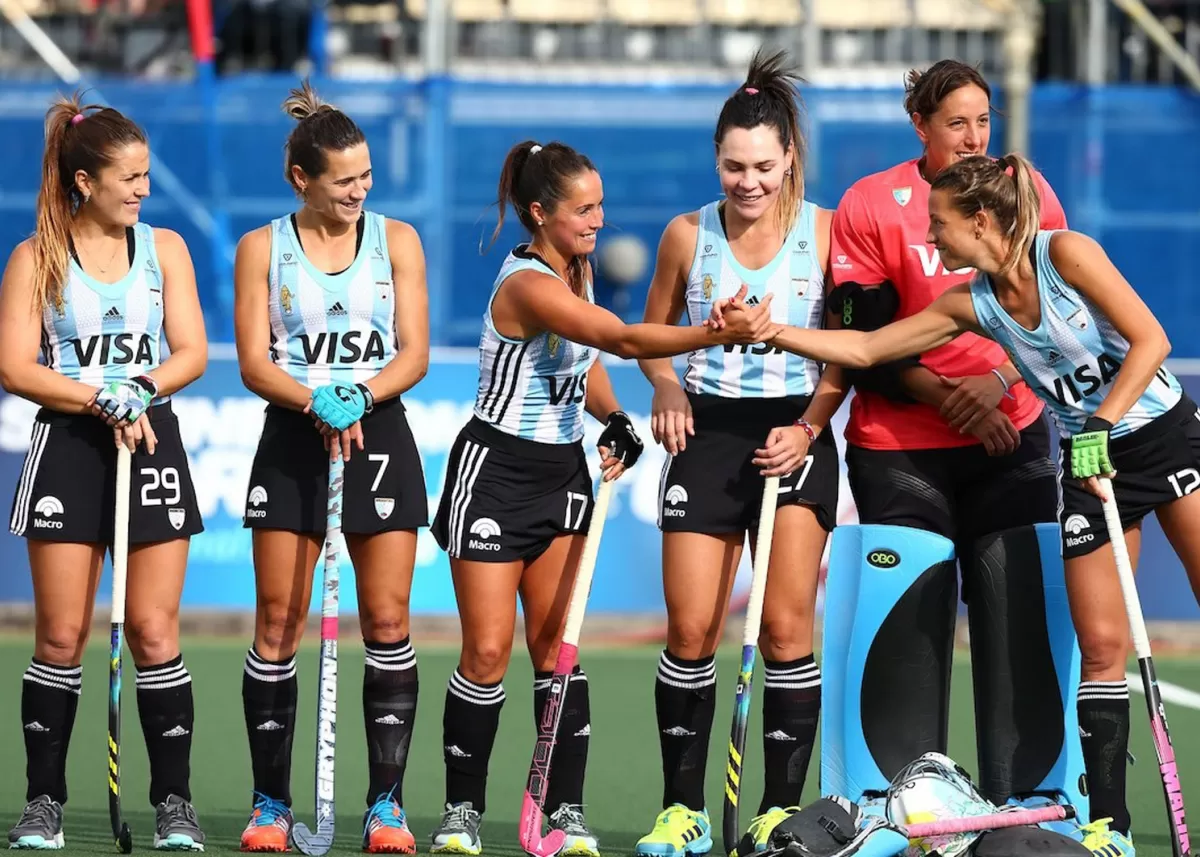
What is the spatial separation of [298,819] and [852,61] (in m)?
7.61

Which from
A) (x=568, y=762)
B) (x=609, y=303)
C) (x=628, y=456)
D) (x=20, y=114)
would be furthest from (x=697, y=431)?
(x=20, y=114)

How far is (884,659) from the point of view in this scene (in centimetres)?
469

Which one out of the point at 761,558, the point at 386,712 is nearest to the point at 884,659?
the point at 761,558

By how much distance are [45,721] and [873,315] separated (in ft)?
7.45

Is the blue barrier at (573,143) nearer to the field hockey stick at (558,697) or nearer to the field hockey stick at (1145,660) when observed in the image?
the field hockey stick at (558,697)

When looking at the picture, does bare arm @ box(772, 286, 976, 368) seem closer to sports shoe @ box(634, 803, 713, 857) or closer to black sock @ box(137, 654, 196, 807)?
sports shoe @ box(634, 803, 713, 857)

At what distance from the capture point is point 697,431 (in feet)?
15.2

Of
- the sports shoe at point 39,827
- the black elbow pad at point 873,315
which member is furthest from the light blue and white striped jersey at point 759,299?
the sports shoe at point 39,827

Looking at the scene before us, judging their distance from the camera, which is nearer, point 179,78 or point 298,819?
point 298,819

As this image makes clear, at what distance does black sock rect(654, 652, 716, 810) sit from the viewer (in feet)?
15.2

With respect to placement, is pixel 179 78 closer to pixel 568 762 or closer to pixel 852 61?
pixel 852 61

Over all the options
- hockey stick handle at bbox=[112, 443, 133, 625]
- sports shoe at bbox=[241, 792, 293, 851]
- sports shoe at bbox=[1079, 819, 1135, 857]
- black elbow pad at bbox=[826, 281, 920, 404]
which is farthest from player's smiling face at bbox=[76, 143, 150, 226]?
sports shoe at bbox=[1079, 819, 1135, 857]

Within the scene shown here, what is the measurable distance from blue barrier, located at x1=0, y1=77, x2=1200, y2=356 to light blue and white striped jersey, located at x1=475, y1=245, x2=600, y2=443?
5.50 m

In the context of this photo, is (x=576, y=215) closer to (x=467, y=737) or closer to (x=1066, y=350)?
(x=1066, y=350)
